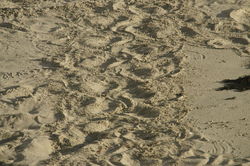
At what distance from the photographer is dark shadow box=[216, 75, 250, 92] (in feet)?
19.6

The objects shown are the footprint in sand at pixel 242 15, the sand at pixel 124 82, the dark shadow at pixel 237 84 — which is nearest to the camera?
the sand at pixel 124 82

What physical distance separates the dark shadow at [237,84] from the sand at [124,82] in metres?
0.02

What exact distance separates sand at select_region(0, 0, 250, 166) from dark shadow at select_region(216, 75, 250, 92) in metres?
0.02

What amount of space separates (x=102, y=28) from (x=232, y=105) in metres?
2.13

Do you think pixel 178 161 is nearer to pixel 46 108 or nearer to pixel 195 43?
pixel 46 108

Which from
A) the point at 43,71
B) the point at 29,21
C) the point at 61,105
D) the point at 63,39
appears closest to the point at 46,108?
the point at 61,105

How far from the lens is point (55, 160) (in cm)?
500

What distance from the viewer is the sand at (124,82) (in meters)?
5.12

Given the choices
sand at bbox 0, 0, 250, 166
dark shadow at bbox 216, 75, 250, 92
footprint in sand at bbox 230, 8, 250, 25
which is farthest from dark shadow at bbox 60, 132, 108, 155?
footprint in sand at bbox 230, 8, 250, 25

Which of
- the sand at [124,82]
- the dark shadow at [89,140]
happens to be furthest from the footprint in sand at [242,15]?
the dark shadow at [89,140]

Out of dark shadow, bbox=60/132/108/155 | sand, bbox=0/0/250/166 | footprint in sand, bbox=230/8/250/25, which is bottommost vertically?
dark shadow, bbox=60/132/108/155

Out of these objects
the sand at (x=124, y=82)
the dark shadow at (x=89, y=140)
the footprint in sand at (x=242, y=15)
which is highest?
the footprint in sand at (x=242, y=15)

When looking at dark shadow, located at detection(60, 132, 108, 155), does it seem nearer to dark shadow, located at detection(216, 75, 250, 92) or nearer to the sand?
the sand

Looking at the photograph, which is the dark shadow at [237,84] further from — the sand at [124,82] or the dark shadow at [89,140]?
the dark shadow at [89,140]
